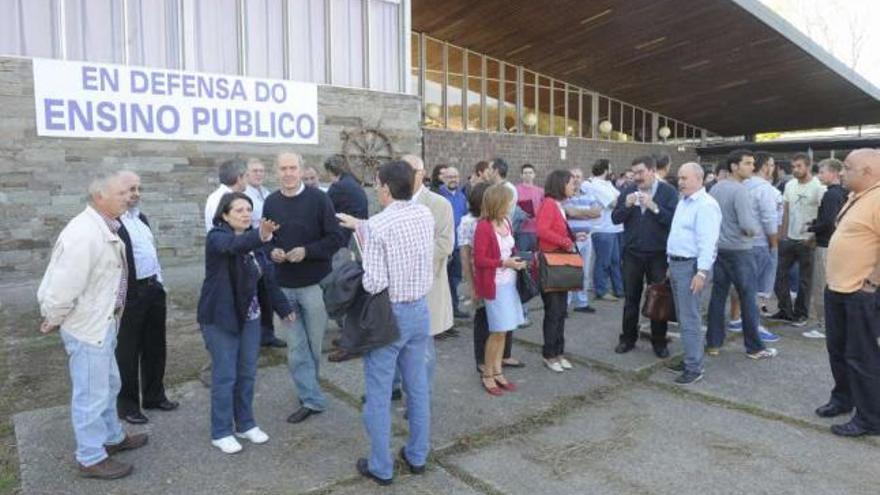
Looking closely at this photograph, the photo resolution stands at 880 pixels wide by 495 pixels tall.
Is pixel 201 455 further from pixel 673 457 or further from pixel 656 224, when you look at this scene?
pixel 656 224

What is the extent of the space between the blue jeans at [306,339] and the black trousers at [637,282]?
2876 mm

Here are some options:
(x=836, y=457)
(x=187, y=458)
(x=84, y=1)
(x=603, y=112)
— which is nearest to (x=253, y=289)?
(x=187, y=458)

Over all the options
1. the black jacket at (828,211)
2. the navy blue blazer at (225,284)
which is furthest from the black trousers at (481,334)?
the black jacket at (828,211)

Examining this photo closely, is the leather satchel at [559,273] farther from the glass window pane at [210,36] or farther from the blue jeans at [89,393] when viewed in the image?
the glass window pane at [210,36]

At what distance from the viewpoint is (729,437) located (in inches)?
153

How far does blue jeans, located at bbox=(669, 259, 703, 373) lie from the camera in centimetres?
489

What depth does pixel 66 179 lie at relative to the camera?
8.71 m

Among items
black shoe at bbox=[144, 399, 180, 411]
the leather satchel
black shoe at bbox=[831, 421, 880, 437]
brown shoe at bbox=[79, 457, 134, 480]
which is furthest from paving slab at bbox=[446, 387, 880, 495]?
black shoe at bbox=[144, 399, 180, 411]

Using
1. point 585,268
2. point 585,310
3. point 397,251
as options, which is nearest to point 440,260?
point 397,251

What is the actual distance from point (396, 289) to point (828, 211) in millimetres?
4990

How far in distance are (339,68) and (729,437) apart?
951cm

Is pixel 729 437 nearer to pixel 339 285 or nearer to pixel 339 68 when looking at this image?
pixel 339 285

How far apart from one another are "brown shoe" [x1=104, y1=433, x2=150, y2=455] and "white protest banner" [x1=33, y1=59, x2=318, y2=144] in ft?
21.3

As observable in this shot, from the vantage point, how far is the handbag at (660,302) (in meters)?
5.36
